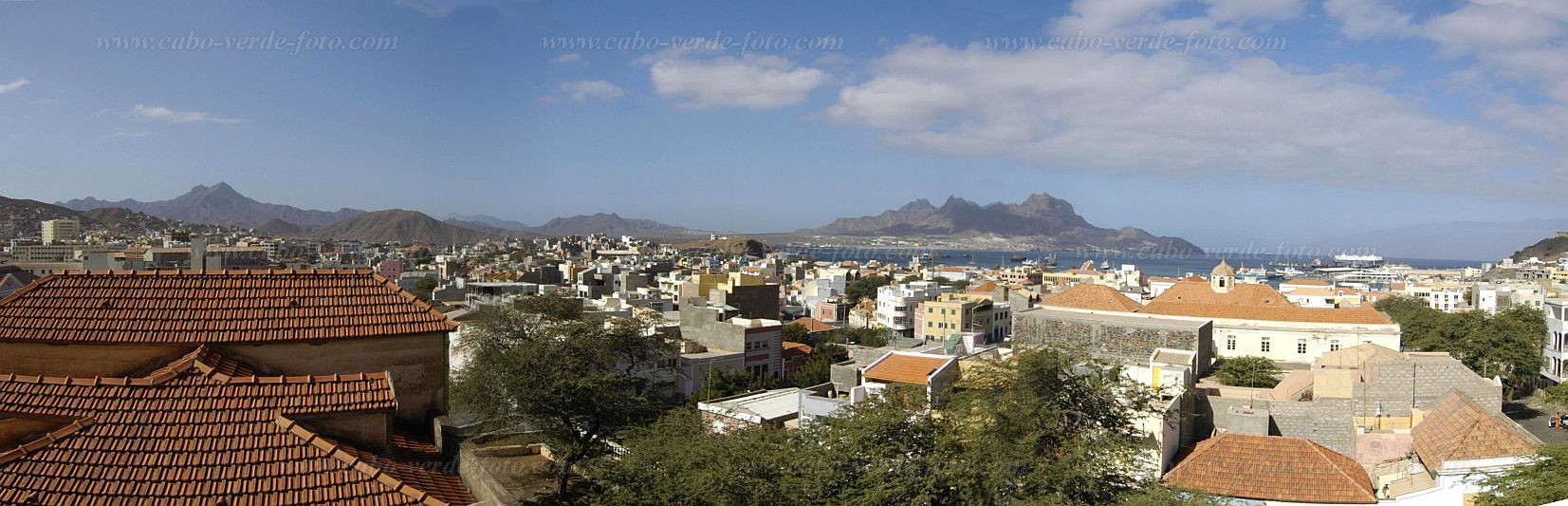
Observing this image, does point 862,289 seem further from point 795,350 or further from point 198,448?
point 198,448

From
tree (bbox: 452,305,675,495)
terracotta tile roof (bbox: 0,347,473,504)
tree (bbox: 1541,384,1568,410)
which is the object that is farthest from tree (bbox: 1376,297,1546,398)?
terracotta tile roof (bbox: 0,347,473,504)

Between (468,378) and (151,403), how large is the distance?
645 inches

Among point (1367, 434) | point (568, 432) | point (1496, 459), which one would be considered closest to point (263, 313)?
point (568, 432)

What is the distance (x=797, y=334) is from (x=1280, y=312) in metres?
23.1

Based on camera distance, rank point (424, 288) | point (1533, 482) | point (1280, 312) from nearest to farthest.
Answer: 1. point (1533, 482)
2. point (1280, 312)
3. point (424, 288)

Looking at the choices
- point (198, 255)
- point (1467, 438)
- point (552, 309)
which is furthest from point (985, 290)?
point (198, 255)

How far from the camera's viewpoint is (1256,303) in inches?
1711

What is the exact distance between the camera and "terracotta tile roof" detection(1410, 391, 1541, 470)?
1644 centimetres

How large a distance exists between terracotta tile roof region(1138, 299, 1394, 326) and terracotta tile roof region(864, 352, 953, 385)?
24437mm

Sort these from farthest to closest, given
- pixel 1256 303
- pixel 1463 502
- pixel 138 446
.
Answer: pixel 1256 303, pixel 1463 502, pixel 138 446

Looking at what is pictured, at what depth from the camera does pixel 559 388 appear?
21469mm

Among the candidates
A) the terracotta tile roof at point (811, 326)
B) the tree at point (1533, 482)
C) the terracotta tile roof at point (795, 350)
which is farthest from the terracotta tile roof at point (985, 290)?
the tree at point (1533, 482)

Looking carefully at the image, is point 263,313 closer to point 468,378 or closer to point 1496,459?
point 468,378

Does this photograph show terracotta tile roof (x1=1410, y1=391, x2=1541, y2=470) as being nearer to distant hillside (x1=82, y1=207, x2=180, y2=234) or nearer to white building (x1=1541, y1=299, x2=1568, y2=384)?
white building (x1=1541, y1=299, x2=1568, y2=384)
